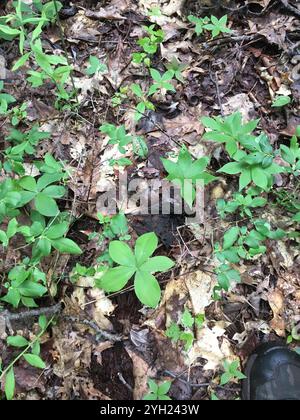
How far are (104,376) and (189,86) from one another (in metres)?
2.02

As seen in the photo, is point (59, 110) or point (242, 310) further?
point (59, 110)

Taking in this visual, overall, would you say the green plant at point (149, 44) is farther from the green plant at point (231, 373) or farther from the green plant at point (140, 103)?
the green plant at point (231, 373)

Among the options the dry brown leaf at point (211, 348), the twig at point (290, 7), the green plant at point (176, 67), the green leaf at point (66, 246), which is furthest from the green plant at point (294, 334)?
the twig at point (290, 7)

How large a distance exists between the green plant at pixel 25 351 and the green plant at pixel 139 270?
616 millimetres

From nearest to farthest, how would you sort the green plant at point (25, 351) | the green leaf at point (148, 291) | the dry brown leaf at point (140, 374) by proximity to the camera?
the green leaf at point (148, 291), the green plant at point (25, 351), the dry brown leaf at point (140, 374)

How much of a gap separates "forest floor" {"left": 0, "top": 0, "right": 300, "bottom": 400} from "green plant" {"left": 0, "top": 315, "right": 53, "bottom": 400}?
8cm

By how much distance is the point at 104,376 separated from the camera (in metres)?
2.15

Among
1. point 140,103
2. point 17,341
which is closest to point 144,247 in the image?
point 17,341

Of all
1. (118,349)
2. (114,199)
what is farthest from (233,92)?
(118,349)

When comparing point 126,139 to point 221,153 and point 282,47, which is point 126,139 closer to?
point 221,153

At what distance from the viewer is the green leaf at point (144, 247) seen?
5.63ft

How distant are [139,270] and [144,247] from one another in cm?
11

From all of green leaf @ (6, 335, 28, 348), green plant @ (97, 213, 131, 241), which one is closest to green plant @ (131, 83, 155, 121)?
green plant @ (97, 213, 131, 241)

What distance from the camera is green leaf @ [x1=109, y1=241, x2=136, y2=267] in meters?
1.69
